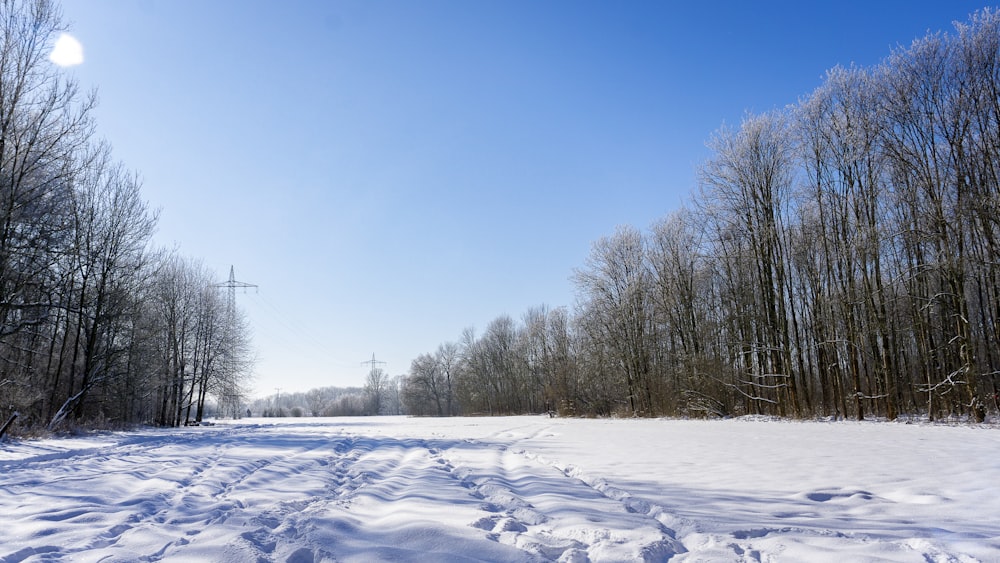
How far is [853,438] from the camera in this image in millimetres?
10078

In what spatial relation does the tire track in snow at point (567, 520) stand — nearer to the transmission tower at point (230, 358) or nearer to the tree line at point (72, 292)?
the tree line at point (72, 292)

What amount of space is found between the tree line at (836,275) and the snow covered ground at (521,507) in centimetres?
901

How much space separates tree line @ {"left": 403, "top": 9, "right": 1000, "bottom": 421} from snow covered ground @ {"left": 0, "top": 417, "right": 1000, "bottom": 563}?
9012mm

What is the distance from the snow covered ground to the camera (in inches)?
128

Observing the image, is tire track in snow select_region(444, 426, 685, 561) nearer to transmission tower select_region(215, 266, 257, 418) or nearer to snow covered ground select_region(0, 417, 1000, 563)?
snow covered ground select_region(0, 417, 1000, 563)

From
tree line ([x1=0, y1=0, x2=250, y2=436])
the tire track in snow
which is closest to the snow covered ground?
the tire track in snow

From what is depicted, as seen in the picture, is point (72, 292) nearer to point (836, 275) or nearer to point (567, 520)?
point (567, 520)

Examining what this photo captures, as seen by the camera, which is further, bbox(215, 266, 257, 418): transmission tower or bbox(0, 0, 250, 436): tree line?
bbox(215, 266, 257, 418): transmission tower

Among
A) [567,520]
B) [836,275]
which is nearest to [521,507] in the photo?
[567,520]

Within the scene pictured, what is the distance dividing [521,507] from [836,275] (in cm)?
2013

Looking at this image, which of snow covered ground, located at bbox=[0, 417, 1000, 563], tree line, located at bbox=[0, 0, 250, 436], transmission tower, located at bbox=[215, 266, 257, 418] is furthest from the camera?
transmission tower, located at bbox=[215, 266, 257, 418]

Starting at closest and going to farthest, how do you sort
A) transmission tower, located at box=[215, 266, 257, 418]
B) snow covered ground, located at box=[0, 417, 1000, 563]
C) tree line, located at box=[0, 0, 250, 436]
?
snow covered ground, located at box=[0, 417, 1000, 563], tree line, located at box=[0, 0, 250, 436], transmission tower, located at box=[215, 266, 257, 418]

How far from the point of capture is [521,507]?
463 cm

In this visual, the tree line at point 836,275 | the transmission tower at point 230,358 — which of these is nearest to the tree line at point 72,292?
the transmission tower at point 230,358
